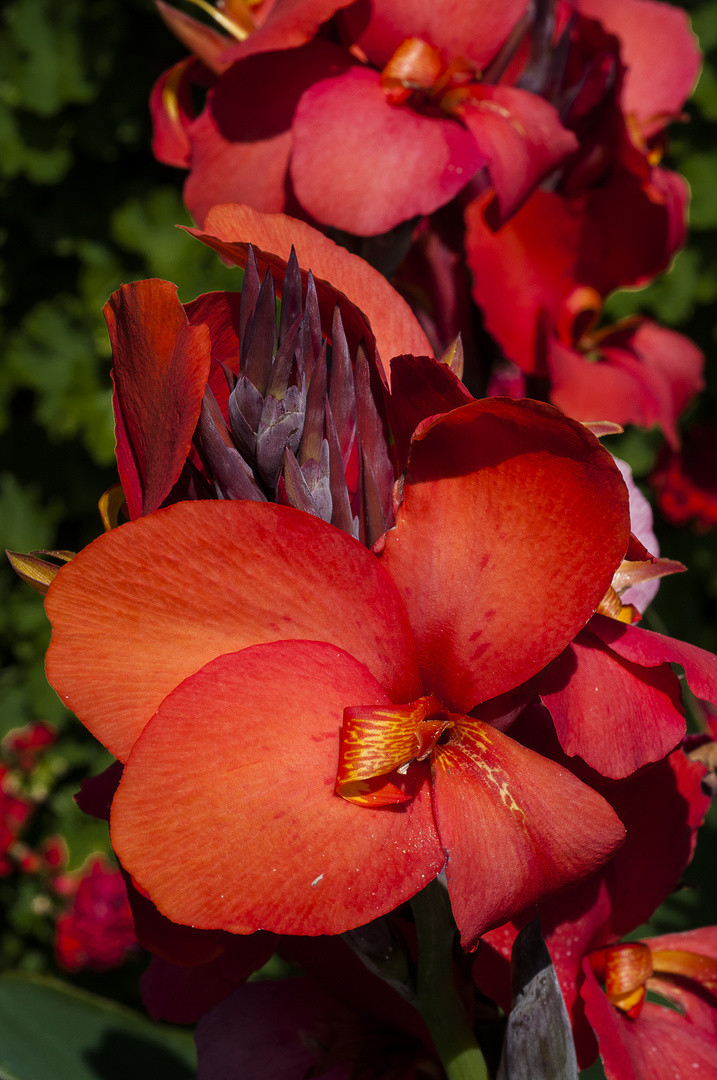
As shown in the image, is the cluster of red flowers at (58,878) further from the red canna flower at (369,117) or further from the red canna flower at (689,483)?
the red canna flower at (369,117)

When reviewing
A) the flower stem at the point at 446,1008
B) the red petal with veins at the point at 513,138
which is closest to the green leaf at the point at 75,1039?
the flower stem at the point at 446,1008

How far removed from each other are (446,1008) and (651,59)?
0.79 metres

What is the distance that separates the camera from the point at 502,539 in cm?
36

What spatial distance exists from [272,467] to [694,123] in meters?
1.70

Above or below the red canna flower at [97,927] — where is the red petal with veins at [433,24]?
above

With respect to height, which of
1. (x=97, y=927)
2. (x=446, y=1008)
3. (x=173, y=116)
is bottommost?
(x=97, y=927)

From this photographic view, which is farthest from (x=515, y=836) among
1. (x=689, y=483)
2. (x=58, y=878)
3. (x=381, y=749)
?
(x=58, y=878)

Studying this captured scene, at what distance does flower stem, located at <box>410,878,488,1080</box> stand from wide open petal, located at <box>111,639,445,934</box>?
0.12 m

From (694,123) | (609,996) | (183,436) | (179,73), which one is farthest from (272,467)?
(694,123)

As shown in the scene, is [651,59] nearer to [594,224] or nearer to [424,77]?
[594,224]

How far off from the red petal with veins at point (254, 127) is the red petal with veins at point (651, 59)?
30 cm

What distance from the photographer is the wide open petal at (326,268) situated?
0.41 meters

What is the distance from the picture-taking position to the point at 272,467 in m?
0.39

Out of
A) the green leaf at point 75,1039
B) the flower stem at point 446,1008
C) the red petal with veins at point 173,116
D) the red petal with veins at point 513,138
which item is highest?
A: the red petal with veins at point 513,138
